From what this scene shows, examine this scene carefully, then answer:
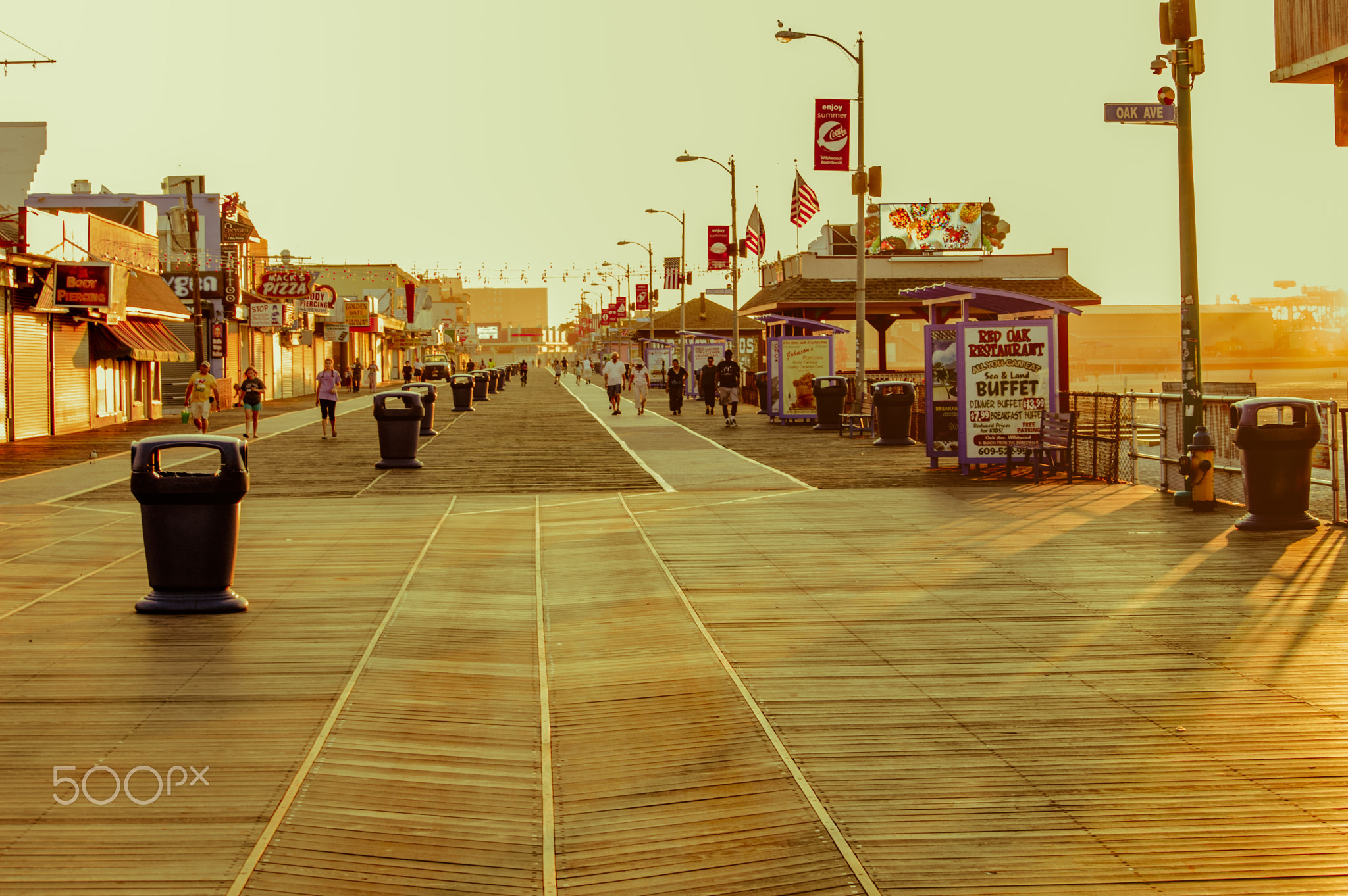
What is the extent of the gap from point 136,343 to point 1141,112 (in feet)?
105

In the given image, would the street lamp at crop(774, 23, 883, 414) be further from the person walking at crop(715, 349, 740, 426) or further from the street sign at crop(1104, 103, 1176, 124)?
the street sign at crop(1104, 103, 1176, 124)

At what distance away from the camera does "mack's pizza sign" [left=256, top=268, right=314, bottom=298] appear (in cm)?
5641

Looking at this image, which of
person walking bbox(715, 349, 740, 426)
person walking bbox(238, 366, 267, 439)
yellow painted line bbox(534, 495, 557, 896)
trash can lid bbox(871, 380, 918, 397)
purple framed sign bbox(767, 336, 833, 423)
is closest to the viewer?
yellow painted line bbox(534, 495, 557, 896)

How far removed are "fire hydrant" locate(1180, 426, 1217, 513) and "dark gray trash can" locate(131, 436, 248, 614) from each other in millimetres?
10869

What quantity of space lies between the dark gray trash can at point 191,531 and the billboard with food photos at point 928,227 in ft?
175

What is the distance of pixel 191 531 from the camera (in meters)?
9.91

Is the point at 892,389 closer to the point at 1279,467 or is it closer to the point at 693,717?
the point at 1279,467

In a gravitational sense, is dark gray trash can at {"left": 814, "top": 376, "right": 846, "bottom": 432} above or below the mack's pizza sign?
below

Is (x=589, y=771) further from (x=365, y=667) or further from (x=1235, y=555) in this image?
Result: (x=1235, y=555)

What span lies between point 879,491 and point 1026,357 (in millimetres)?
4065

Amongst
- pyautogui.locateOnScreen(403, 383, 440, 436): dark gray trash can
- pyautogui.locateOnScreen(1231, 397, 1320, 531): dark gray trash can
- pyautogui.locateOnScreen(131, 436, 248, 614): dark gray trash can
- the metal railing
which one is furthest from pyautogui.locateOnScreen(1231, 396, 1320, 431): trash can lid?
pyautogui.locateOnScreen(403, 383, 440, 436): dark gray trash can

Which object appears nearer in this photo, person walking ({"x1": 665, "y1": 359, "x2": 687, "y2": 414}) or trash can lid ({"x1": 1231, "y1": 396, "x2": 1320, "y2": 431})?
trash can lid ({"x1": 1231, "y1": 396, "x2": 1320, "y2": 431})

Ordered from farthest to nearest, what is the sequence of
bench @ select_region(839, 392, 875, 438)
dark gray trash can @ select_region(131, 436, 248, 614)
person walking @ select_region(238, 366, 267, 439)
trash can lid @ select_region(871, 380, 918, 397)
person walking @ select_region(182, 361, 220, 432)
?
bench @ select_region(839, 392, 875, 438) → person walking @ select_region(182, 361, 220, 432) → person walking @ select_region(238, 366, 267, 439) → trash can lid @ select_region(871, 380, 918, 397) → dark gray trash can @ select_region(131, 436, 248, 614)

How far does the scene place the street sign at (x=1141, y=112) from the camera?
1535 centimetres
